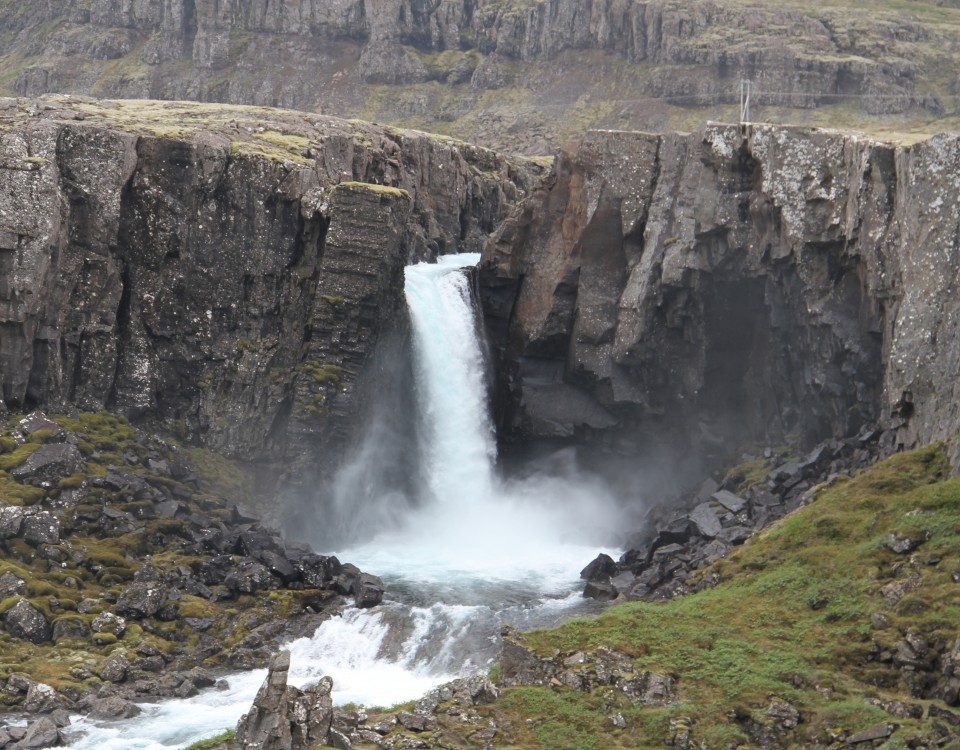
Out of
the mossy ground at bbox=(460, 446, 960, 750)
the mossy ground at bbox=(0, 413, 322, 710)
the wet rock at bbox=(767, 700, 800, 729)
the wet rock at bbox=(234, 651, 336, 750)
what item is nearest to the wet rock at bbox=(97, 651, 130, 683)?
the mossy ground at bbox=(0, 413, 322, 710)

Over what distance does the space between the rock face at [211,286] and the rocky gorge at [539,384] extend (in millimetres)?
138

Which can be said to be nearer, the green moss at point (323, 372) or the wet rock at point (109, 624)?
the wet rock at point (109, 624)

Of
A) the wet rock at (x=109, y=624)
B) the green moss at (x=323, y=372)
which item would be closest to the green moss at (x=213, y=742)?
the wet rock at (x=109, y=624)

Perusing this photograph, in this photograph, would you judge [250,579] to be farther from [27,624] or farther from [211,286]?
[211,286]

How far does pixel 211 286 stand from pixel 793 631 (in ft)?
111

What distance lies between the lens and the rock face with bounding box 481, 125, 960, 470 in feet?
167

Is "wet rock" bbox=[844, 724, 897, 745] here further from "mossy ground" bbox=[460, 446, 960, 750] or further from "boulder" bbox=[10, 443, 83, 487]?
"boulder" bbox=[10, 443, 83, 487]

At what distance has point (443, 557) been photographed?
190 feet

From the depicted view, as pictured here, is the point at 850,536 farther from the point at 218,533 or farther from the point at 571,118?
the point at 571,118

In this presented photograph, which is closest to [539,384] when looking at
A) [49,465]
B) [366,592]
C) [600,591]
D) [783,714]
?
[600,591]

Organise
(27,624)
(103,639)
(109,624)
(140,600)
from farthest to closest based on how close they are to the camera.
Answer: (140,600), (109,624), (103,639), (27,624)

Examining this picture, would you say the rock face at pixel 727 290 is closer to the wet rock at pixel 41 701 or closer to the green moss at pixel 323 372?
the green moss at pixel 323 372

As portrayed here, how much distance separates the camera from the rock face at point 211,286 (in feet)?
191

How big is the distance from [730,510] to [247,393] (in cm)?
2264
